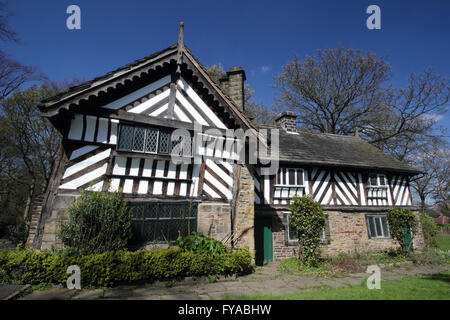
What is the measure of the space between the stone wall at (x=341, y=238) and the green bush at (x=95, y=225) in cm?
703

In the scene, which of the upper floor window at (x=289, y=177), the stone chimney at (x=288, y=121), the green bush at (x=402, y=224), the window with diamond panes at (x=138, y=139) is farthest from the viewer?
the stone chimney at (x=288, y=121)

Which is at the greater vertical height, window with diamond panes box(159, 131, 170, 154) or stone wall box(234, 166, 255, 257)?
window with diamond panes box(159, 131, 170, 154)

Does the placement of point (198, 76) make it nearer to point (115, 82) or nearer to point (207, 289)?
point (115, 82)

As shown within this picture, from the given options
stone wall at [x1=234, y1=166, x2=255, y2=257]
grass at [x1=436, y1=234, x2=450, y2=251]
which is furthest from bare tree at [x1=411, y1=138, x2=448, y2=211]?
stone wall at [x1=234, y1=166, x2=255, y2=257]

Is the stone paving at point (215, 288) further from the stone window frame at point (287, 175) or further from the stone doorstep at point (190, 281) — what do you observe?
the stone window frame at point (287, 175)

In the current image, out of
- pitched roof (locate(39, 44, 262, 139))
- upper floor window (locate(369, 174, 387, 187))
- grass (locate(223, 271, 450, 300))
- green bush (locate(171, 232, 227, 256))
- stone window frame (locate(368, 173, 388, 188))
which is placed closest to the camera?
grass (locate(223, 271, 450, 300))

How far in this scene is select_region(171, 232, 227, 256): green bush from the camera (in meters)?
6.90

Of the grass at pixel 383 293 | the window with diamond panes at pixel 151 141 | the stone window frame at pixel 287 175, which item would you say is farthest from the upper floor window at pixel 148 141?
the stone window frame at pixel 287 175

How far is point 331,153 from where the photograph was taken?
1356 cm

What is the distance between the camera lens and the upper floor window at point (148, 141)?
7281mm

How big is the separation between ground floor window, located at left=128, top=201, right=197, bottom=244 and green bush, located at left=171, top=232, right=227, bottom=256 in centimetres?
40

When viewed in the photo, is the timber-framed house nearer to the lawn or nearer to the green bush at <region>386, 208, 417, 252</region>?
the green bush at <region>386, 208, 417, 252</region>

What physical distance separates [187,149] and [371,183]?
1189 cm
